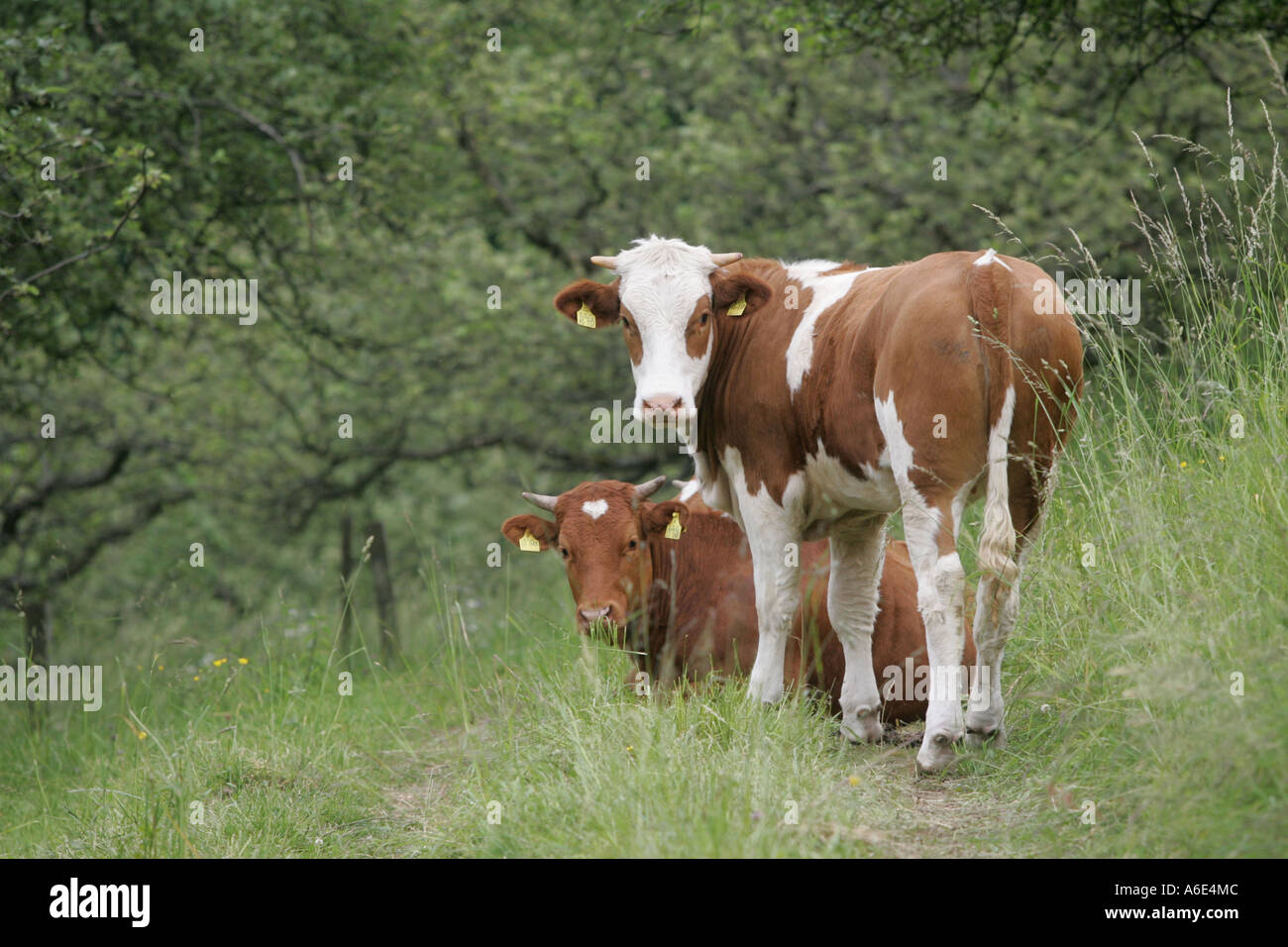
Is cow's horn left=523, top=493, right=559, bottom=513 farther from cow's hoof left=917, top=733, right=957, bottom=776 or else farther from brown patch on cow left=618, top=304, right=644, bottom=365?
cow's hoof left=917, top=733, right=957, bottom=776

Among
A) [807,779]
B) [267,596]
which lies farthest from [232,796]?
[267,596]

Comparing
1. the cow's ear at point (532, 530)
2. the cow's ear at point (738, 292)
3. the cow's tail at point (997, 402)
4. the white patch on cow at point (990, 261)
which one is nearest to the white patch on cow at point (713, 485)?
the cow's ear at point (738, 292)

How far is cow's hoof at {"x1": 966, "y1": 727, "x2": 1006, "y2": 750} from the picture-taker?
5254 millimetres

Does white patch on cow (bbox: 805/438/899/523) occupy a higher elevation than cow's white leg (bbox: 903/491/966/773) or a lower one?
higher

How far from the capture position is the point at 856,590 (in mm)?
6051

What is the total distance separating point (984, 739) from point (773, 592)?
112 centimetres

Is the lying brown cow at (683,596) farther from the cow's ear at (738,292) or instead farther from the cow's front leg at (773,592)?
the cow's ear at (738,292)

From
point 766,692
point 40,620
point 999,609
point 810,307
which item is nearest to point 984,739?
point 999,609

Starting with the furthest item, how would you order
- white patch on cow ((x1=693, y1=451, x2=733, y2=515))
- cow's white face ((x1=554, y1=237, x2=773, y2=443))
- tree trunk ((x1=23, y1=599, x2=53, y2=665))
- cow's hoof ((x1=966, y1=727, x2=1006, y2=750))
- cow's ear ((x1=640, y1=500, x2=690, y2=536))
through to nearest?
tree trunk ((x1=23, y1=599, x2=53, y2=665)) → cow's ear ((x1=640, y1=500, x2=690, y2=536)) → white patch on cow ((x1=693, y1=451, x2=733, y2=515)) → cow's white face ((x1=554, y1=237, x2=773, y2=443)) → cow's hoof ((x1=966, y1=727, x2=1006, y2=750))

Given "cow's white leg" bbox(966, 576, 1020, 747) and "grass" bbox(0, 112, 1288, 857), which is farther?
"cow's white leg" bbox(966, 576, 1020, 747)

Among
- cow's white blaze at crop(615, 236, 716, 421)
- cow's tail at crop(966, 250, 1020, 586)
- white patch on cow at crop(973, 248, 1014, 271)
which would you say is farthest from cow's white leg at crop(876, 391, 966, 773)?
cow's white blaze at crop(615, 236, 716, 421)

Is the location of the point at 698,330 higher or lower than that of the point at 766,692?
higher

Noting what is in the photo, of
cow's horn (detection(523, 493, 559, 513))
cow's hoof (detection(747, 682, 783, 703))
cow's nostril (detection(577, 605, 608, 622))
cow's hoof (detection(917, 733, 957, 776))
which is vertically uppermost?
cow's horn (detection(523, 493, 559, 513))

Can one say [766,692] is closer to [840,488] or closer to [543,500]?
[840,488]
